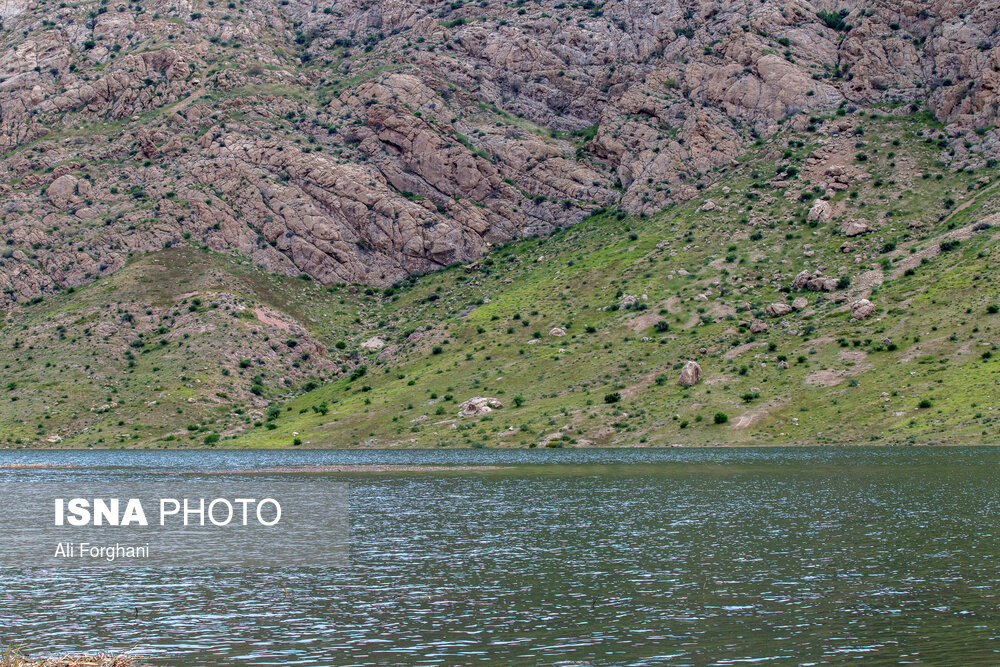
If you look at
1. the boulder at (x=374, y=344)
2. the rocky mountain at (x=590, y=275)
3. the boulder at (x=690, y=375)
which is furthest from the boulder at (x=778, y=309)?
the boulder at (x=374, y=344)

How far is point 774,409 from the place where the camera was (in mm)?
115750

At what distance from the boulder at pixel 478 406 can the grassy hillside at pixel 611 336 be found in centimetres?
146

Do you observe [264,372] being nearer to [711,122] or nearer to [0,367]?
[0,367]

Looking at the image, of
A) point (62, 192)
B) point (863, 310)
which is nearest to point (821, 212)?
point (863, 310)

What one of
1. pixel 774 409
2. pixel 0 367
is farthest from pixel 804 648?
pixel 0 367

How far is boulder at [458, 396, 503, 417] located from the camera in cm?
13412

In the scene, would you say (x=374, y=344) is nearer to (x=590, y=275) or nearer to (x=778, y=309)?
(x=590, y=275)

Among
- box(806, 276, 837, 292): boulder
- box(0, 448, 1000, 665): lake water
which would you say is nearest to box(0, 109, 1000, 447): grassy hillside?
box(806, 276, 837, 292): boulder

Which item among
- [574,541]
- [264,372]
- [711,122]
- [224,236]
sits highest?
[711,122]

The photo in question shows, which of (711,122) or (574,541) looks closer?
(574,541)

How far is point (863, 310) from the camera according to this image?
129 m

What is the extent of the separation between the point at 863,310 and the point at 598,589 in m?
105

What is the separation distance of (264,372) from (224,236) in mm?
43859

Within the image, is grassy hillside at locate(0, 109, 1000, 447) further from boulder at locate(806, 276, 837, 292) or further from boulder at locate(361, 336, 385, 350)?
boulder at locate(806, 276, 837, 292)
